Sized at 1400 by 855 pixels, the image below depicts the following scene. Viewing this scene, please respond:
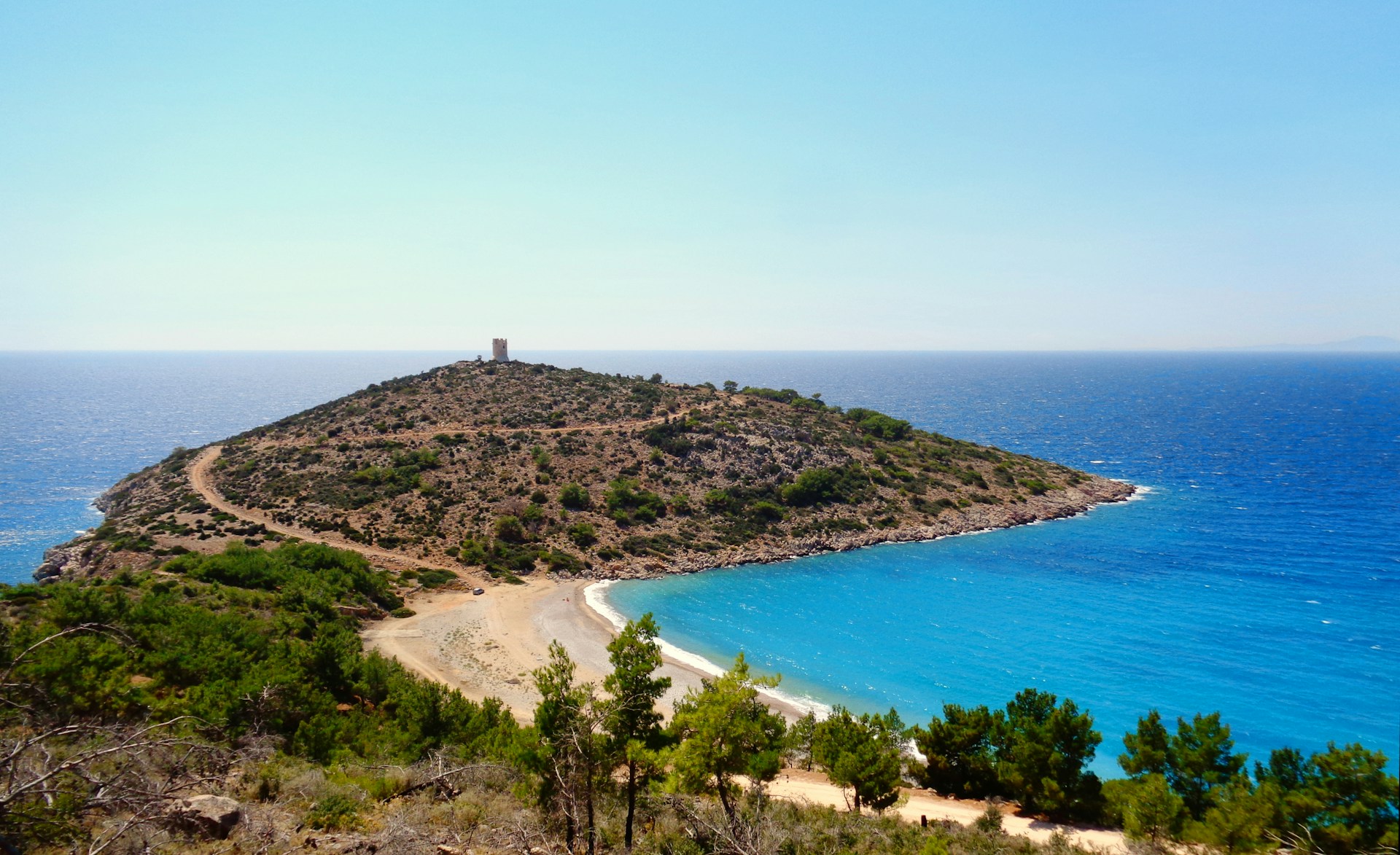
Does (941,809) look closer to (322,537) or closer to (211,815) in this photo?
→ (211,815)

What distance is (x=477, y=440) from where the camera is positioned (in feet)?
206

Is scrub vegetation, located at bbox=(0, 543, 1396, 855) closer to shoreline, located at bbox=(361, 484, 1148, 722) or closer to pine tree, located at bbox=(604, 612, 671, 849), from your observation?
pine tree, located at bbox=(604, 612, 671, 849)

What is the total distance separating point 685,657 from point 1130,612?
27073 millimetres

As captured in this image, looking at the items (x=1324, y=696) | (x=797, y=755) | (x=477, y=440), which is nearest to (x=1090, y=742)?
(x=797, y=755)

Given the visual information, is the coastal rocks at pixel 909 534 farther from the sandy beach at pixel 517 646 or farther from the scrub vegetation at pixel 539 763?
the scrub vegetation at pixel 539 763

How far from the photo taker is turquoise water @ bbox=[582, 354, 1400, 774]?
29.6 metres

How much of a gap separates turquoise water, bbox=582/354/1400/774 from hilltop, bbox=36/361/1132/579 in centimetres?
474

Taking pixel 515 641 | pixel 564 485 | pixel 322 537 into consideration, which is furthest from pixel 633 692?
pixel 564 485

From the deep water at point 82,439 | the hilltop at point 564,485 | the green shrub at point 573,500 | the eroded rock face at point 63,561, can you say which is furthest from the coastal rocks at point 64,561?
the green shrub at point 573,500

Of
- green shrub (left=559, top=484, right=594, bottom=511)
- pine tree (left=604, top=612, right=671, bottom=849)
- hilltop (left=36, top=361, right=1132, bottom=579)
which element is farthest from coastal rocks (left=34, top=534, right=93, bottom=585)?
pine tree (left=604, top=612, right=671, bottom=849)

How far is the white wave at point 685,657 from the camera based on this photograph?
1201 inches

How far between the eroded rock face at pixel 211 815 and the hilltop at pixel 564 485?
36.6 meters

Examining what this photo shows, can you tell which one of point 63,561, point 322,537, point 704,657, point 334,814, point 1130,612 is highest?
point 334,814

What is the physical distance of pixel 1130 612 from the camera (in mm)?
39469
